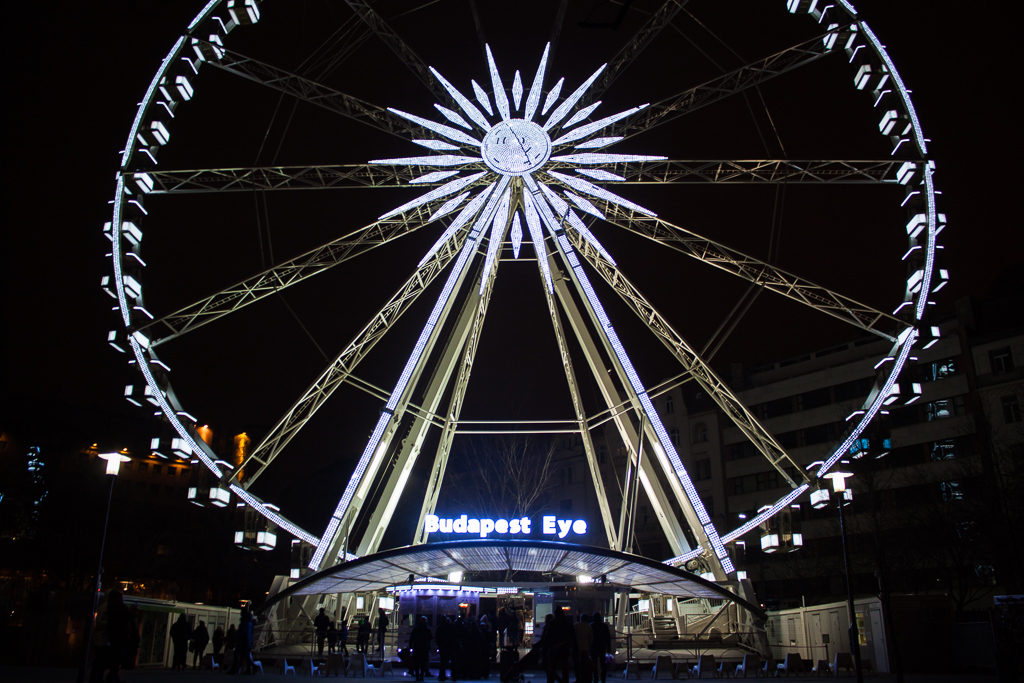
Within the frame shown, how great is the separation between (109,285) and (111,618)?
13463 millimetres

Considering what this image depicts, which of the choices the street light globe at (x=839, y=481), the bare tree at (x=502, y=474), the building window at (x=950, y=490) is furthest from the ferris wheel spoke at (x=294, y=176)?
the building window at (x=950, y=490)

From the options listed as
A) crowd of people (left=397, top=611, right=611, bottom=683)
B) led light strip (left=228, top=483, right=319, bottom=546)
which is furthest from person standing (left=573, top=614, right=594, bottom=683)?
led light strip (left=228, top=483, right=319, bottom=546)

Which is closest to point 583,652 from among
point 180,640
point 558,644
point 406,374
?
point 558,644

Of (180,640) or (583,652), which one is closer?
(583,652)

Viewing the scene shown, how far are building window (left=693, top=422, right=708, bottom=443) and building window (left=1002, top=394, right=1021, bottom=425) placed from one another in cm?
2388

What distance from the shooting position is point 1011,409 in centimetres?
5359

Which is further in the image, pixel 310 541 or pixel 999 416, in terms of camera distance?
pixel 999 416

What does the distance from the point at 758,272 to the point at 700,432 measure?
4803 cm

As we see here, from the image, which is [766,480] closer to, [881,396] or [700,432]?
[700,432]

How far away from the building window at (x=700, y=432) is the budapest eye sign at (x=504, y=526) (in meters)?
43.6

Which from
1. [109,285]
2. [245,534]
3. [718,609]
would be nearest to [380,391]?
[245,534]

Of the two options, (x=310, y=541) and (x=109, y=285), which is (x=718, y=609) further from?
(x=109, y=285)

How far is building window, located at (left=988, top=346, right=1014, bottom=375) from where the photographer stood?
54.8m

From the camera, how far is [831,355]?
66000 millimetres
